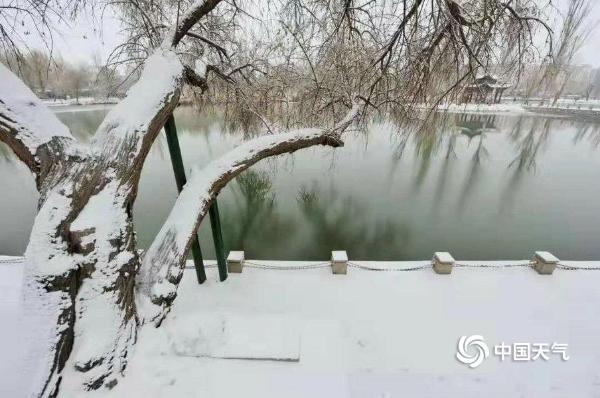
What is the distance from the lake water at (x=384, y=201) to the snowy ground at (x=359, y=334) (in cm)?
191

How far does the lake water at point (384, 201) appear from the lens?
5.69 meters

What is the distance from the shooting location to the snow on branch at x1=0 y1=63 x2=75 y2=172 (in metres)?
1.58

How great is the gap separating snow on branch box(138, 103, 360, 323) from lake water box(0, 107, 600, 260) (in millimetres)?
3093

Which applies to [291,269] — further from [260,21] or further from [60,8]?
[60,8]

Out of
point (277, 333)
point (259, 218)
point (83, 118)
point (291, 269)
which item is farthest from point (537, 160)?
point (83, 118)

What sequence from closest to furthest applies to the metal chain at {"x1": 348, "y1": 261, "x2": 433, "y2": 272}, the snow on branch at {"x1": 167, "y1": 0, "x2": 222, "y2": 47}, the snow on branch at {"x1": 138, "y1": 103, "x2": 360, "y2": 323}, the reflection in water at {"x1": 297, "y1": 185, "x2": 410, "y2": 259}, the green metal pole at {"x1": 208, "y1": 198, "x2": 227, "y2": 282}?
the snow on branch at {"x1": 138, "y1": 103, "x2": 360, "y2": 323} < the snow on branch at {"x1": 167, "y1": 0, "x2": 222, "y2": 47} < the green metal pole at {"x1": 208, "y1": 198, "x2": 227, "y2": 282} < the metal chain at {"x1": 348, "y1": 261, "x2": 433, "y2": 272} < the reflection in water at {"x1": 297, "y1": 185, "x2": 410, "y2": 259}

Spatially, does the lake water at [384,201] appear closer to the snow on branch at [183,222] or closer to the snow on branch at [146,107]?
the snow on branch at [183,222]

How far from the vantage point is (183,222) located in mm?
2059

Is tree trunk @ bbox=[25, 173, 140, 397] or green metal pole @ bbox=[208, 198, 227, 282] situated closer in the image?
tree trunk @ bbox=[25, 173, 140, 397]

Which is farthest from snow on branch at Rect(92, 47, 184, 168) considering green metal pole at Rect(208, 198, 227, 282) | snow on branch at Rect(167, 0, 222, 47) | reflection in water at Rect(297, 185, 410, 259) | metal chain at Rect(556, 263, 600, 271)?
metal chain at Rect(556, 263, 600, 271)

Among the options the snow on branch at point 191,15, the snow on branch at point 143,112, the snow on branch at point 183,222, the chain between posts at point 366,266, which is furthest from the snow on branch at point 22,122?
the chain between posts at point 366,266

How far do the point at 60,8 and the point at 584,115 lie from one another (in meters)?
31.1

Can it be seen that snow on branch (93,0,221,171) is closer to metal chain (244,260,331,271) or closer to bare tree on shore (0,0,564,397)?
bare tree on shore (0,0,564,397)

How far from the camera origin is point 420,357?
2.49m
